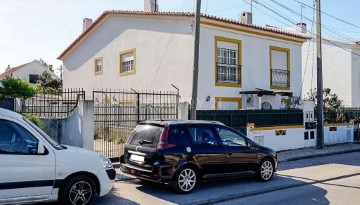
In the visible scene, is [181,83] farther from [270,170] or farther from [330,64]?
[330,64]

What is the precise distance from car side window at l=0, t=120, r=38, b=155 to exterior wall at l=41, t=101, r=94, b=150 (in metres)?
4.34

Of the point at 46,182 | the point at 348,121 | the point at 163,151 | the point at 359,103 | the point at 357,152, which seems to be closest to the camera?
the point at 46,182

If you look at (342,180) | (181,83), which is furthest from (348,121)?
(342,180)

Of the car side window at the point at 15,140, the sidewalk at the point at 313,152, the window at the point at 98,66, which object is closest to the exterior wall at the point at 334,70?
the sidewalk at the point at 313,152

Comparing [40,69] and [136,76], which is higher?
[40,69]

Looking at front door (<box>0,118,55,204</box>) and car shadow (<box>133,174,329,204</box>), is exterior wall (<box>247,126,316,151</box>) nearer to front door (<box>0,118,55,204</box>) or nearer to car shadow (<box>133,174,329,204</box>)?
car shadow (<box>133,174,329,204</box>)

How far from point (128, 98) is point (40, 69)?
34.5m

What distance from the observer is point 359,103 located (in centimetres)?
2714

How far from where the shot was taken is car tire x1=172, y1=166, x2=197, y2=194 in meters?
7.89

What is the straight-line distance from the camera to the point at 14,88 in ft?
30.0

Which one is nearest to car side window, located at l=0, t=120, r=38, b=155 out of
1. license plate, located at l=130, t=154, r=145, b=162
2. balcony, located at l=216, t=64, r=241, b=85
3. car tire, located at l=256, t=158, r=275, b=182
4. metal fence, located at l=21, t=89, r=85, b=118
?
license plate, located at l=130, t=154, r=145, b=162

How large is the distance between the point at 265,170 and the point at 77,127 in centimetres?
536

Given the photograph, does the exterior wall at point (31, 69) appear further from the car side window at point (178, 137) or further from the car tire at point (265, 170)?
the car side window at point (178, 137)

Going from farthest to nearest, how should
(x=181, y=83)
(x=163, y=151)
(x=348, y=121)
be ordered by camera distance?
(x=348, y=121) → (x=181, y=83) → (x=163, y=151)
